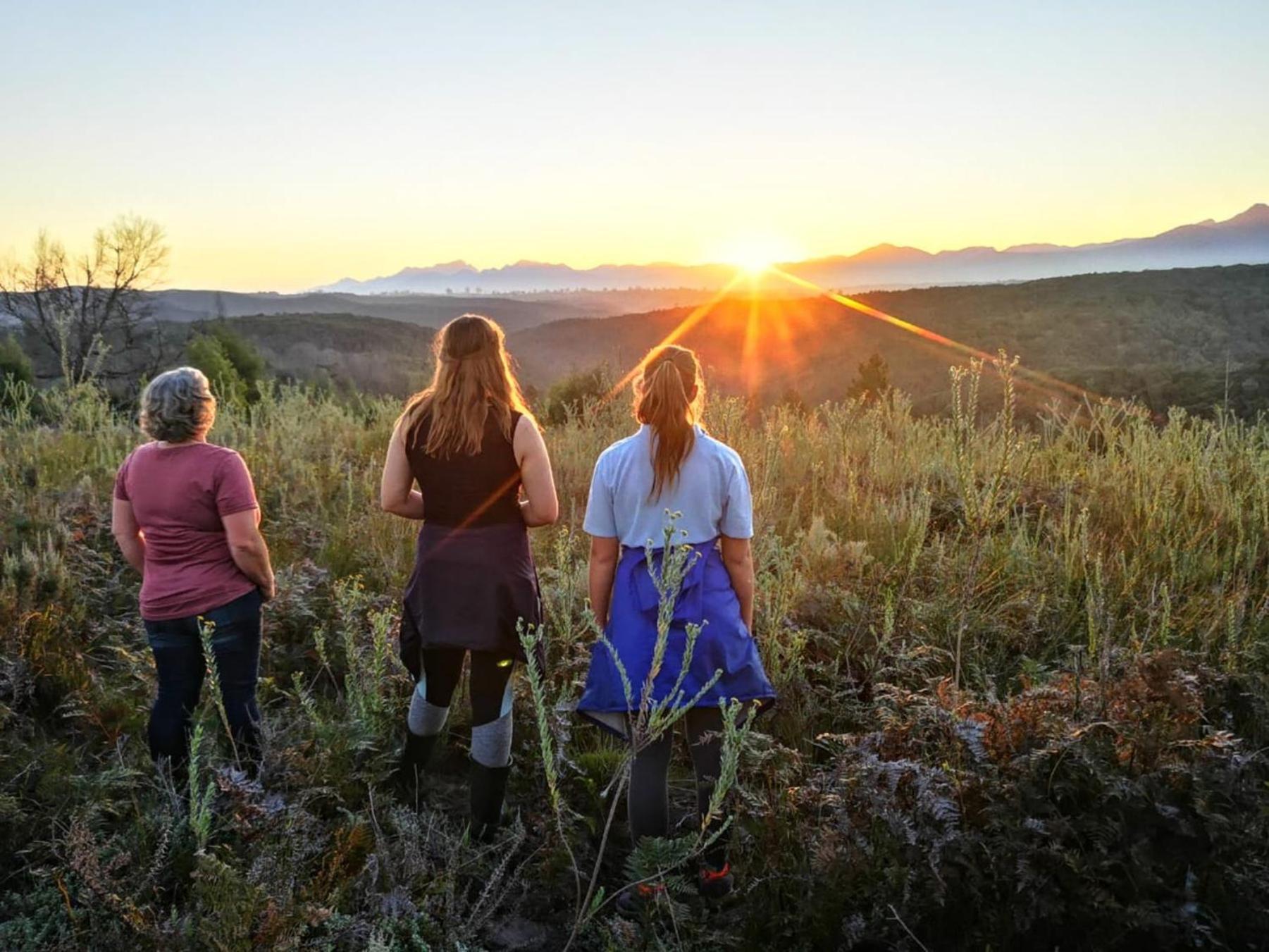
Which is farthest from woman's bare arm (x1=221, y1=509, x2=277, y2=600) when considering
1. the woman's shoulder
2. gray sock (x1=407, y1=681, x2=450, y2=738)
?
the woman's shoulder

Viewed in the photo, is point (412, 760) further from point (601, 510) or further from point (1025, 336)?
point (1025, 336)

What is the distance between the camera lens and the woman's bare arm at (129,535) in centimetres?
302

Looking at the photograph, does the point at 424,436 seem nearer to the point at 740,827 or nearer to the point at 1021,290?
the point at 740,827

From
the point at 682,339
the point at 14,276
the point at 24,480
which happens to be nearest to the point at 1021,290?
the point at 682,339

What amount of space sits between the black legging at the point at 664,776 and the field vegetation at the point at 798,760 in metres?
0.15

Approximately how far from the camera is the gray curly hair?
2.87 m

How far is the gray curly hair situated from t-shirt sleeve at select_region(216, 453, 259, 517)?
0.19m

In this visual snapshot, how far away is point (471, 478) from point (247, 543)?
89cm

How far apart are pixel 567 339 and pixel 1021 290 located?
40.0 m

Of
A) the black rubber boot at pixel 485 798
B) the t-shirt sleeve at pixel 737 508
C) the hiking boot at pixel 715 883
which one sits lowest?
the hiking boot at pixel 715 883

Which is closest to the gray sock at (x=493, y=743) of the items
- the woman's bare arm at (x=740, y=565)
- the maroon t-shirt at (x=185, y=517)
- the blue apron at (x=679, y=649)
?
the blue apron at (x=679, y=649)

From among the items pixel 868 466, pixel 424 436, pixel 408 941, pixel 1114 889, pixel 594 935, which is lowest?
pixel 594 935

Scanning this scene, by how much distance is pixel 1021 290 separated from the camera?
6359 cm

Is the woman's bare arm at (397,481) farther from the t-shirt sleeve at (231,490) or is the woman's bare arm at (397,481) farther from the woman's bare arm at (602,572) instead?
the woman's bare arm at (602,572)
